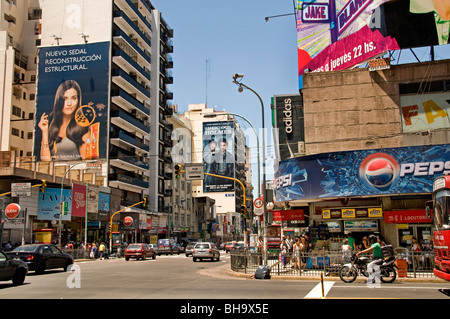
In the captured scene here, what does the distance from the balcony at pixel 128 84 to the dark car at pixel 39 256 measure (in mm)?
41388

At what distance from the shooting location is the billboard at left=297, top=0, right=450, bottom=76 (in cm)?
2564

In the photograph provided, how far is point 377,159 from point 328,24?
13896mm

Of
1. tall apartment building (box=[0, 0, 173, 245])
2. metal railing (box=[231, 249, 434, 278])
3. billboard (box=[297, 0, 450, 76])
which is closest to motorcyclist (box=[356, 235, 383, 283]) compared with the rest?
metal railing (box=[231, 249, 434, 278])

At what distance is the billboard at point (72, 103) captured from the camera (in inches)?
2279

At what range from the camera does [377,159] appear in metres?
22.8

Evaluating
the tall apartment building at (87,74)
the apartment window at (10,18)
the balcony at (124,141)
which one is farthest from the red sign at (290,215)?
the apartment window at (10,18)

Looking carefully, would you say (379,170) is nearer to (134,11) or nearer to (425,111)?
(425,111)

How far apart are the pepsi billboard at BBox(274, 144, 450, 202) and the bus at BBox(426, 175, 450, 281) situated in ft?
26.3

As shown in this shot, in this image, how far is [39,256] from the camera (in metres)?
21.6

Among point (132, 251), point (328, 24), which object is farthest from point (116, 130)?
point (328, 24)

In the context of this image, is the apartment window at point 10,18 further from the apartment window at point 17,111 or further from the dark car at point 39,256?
the dark car at point 39,256

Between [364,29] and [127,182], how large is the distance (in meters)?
42.4

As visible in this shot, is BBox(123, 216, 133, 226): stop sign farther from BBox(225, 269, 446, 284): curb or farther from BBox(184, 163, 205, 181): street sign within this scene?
BBox(225, 269, 446, 284): curb

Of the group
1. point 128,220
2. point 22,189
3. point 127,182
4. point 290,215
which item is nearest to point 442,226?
point 290,215
